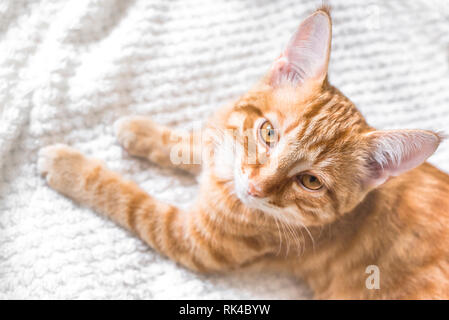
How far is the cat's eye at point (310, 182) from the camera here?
49.7 inches

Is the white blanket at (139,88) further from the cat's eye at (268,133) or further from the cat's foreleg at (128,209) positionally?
the cat's eye at (268,133)

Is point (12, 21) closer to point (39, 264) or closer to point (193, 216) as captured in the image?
point (39, 264)

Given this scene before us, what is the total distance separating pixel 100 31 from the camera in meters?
1.78

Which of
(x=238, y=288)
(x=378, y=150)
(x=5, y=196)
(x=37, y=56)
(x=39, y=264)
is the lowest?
(x=238, y=288)

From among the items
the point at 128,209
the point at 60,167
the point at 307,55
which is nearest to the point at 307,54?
the point at 307,55

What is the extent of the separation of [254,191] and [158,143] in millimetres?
610

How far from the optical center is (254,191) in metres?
1.24

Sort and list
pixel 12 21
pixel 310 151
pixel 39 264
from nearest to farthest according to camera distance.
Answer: pixel 310 151, pixel 39 264, pixel 12 21

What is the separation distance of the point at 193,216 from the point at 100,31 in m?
0.96

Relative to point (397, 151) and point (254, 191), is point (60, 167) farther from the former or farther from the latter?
point (397, 151)

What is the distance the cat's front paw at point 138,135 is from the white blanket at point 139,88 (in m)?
0.06

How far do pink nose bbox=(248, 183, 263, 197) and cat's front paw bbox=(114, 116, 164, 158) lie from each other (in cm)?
58

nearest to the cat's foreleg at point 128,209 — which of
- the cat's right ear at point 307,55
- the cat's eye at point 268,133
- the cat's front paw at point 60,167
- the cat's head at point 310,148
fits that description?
the cat's front paw at point 60,167

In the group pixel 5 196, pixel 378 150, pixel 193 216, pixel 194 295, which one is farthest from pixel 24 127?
pixel 378 150
